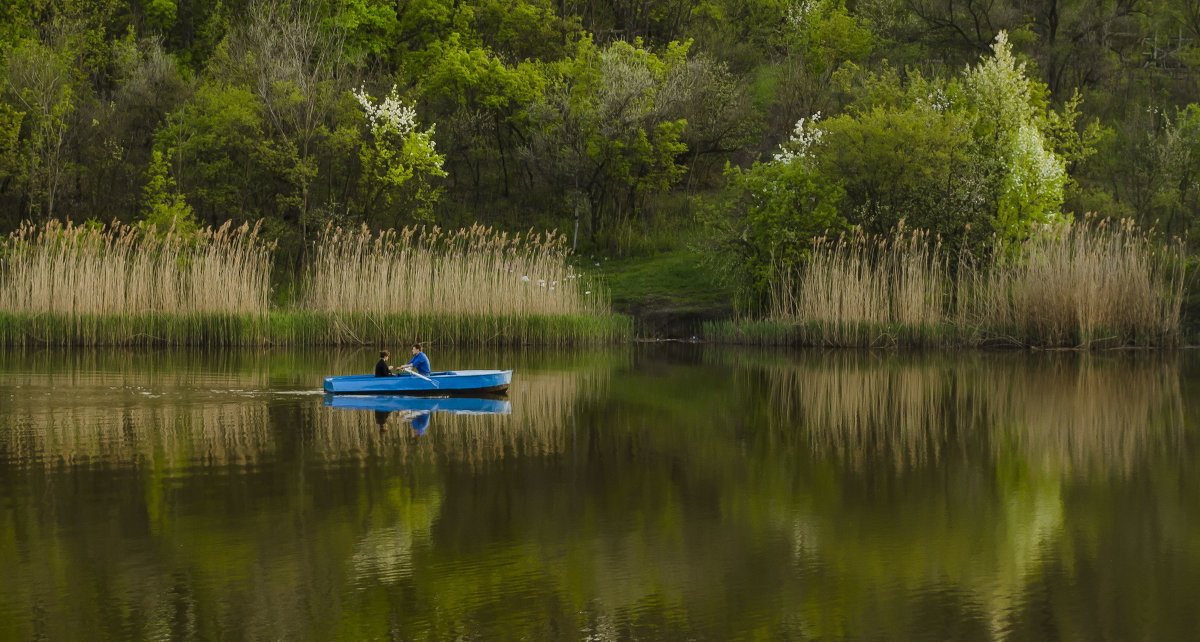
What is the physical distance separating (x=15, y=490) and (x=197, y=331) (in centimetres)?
1515

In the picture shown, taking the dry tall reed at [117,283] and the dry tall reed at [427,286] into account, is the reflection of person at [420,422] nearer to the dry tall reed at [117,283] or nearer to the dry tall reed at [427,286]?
the dry tall reed at [117,283]

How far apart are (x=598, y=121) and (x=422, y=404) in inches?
944

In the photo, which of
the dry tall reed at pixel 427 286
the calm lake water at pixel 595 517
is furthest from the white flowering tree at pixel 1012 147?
the calm lake water at pixel 595 517

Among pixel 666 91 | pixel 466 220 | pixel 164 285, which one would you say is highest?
pixel 666 91

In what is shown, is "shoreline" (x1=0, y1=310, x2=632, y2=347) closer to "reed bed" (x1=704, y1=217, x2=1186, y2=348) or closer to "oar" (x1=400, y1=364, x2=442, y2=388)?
"reed bed" (x1=704, y1=217, x2=1186, y2=348)

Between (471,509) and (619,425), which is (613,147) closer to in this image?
(619,425)

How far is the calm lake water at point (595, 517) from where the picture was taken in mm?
6016

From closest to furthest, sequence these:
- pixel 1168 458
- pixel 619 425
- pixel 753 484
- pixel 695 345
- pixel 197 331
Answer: pixel 753 484 → pixel 1168 458 → pixel 619 425 → pixel 197 331 → pixel 695 345

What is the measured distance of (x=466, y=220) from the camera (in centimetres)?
4162

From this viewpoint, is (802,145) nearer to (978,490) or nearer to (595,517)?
(978,490)

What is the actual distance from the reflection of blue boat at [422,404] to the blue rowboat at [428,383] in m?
0.10

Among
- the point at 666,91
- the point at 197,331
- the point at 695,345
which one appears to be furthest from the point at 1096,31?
the point at 197,331

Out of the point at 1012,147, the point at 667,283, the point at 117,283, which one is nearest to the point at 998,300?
the point at 1012,147

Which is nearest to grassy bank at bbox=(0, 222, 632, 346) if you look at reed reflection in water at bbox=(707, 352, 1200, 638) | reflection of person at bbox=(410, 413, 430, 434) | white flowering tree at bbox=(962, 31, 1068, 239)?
reed reflection in water at bbox=(707, 352, 1200, 638)
